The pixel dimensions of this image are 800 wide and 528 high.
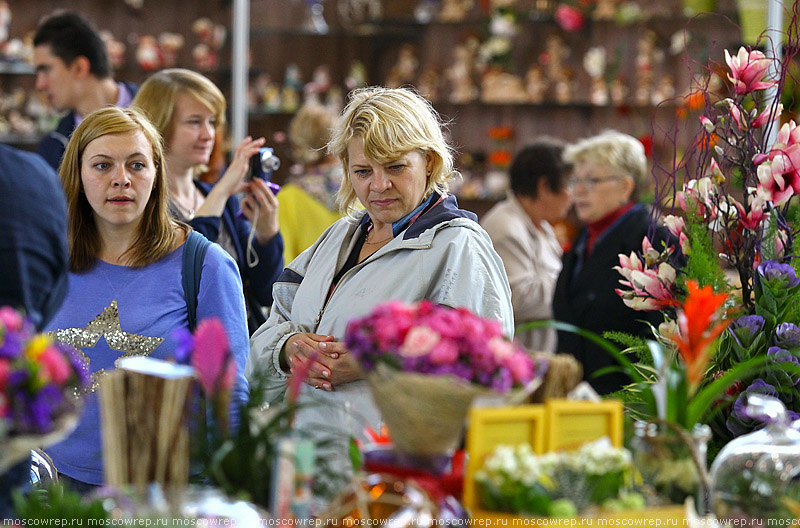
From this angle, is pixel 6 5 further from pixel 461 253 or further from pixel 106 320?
pixel 461 253

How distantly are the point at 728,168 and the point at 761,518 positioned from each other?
2.94 ft

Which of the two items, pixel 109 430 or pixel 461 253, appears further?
pixel 461 253

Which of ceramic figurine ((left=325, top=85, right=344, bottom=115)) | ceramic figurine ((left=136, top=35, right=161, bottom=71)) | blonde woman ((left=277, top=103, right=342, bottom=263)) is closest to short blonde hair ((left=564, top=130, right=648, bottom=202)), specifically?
blonde woman ((left=277, top=103, right=342, bottom=263))

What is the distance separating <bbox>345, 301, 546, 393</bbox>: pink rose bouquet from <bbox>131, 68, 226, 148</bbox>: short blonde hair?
189 cm

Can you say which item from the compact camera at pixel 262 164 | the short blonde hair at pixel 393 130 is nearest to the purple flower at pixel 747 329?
the short blonde hair at pixel 393 130

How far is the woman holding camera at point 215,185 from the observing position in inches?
117

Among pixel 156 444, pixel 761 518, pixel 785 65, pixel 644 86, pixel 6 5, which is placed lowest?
pixel 761 518

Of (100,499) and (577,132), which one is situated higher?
(577,132)

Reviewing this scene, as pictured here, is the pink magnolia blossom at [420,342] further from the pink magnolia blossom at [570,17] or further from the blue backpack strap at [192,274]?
the pink magnolia blossom at [570,17]

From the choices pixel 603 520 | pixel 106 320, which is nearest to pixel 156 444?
pixel 603 520

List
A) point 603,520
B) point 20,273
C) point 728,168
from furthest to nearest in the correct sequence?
point 728,168
point 20,273
point 603,520

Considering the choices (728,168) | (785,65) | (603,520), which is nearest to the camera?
(603,520)

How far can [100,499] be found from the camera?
1.34 metres

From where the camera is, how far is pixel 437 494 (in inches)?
50.9
